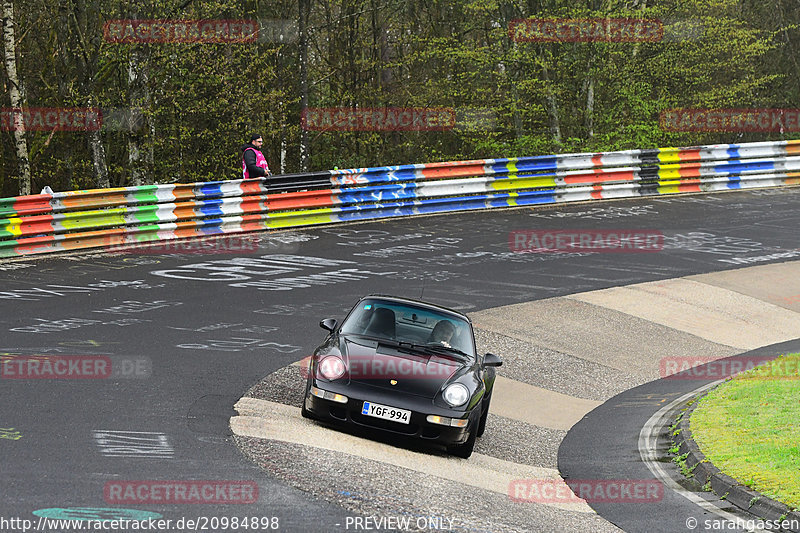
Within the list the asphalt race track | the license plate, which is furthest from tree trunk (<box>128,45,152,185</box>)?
the license plate

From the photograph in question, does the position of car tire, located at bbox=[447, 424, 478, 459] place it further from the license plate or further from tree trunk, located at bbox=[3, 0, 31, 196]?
tree trunk, located at bbox=[3, 0, 31, 196]

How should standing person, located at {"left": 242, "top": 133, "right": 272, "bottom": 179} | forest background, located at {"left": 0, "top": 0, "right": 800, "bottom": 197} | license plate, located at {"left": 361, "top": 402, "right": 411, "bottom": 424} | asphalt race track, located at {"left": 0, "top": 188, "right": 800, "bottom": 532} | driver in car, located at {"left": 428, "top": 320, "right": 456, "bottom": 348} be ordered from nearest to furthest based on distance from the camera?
asphalt race track, located at {"left": 0, "top": 188, "right": 800, "bottom": 532} → license plate, located at {"left": 361, "top": 402, "right": 411, "bottom": 424} → driver in car, located at {"left": 428, "top": 320, "right": 456, "bottom": 348} → standing person, located at {"left": 242, "top": 133, "right": 272, "bottom": 179} → forest background, located at {"left": 0, "top": 0, "right": 800, "bottom": 197}

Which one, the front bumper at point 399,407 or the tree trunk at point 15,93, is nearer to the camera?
the front bumper at point 399,407

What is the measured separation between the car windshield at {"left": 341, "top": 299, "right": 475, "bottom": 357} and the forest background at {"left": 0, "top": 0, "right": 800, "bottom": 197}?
14595mm

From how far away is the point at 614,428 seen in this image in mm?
10812

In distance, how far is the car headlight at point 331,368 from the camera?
9.01 meters

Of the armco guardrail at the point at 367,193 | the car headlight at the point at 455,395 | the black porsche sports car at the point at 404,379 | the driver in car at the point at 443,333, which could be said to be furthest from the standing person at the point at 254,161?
the car headlight at the point at 455,395

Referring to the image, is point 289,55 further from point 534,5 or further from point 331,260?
point 331,260

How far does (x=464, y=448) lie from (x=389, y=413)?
0.85 m

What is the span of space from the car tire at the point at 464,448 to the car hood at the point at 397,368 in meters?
0.54

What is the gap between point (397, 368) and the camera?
29.8ft

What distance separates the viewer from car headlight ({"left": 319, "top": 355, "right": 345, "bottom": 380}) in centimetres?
901

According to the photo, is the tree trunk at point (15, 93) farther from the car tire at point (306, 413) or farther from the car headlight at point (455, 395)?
the car headlight at point (455, 395)

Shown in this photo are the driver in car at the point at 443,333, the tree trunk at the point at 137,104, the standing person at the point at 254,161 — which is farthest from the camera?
the tree trunk at the point at 137,104
